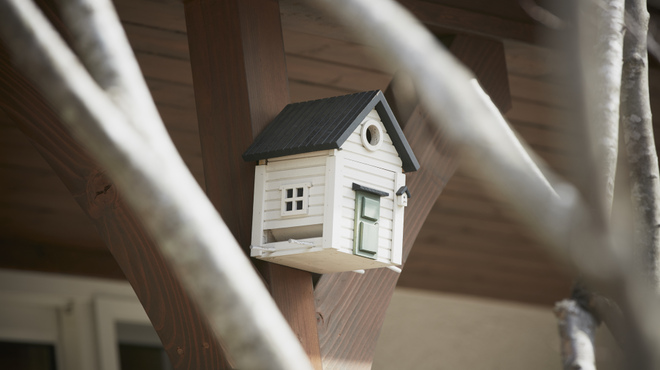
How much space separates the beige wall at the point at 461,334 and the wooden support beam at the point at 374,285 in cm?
195

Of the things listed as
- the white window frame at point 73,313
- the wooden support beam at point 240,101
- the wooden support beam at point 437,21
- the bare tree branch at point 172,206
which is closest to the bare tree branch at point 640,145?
the bare tree branch at point 172,206

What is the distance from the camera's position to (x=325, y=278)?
164cm

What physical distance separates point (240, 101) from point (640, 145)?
91cm

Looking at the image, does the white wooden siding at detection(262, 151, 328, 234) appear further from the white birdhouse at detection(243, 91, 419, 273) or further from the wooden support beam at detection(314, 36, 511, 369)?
the wooden support beam at detection(314, 36, 511, 369)

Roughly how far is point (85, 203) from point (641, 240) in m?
1.09

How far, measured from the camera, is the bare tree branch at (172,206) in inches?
26.8

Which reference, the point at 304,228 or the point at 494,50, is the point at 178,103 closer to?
the point at 494,50

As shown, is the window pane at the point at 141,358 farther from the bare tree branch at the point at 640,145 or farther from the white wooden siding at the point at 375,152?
the bare tree branch at the point at 640,145

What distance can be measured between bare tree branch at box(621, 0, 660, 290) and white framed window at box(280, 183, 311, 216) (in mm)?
663

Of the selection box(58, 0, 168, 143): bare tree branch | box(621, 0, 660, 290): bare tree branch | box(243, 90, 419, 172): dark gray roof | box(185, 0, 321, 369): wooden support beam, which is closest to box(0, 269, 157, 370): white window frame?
box(185, 0, 321, 369): wooden support beam

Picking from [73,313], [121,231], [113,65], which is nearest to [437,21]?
[121,231]

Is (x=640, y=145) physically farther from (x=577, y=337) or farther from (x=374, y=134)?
(x=374, y=134)

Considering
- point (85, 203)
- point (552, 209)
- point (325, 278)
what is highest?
point (85, 203)

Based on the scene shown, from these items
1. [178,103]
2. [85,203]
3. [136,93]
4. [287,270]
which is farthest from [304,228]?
[178,103]
